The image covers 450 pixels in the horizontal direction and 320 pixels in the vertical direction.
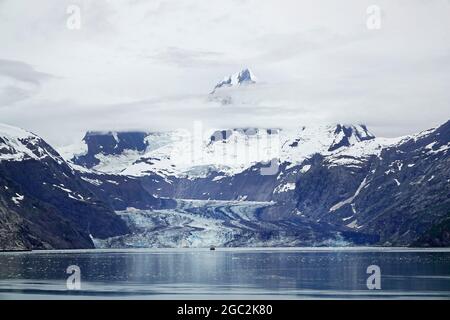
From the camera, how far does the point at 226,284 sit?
87.6m
